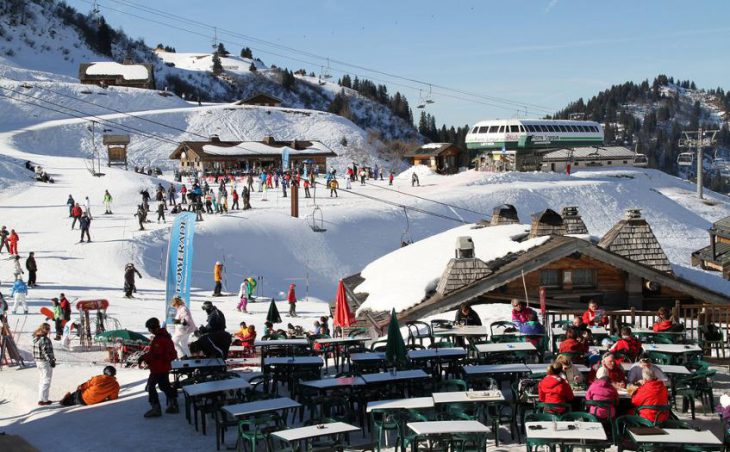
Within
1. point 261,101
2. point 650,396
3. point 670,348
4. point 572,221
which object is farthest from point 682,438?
point 261,101

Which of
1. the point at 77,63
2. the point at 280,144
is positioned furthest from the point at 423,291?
the point at 77,63

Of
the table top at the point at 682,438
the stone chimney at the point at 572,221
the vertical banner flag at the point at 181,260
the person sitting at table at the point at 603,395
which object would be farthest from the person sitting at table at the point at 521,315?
the stone chimney at the point at 572,221

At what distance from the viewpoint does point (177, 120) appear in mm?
90000

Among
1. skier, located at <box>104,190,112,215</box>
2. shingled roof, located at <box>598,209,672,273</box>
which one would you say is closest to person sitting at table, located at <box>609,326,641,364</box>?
shingled roof, located at <box>598,209,672,273</box>

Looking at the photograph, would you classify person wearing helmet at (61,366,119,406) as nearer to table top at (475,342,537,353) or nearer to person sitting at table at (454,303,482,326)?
table top at (475,342,537,353)

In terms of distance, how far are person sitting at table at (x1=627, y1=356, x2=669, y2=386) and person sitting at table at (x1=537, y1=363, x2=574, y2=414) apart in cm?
89

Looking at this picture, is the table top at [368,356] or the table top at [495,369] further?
the table top at [368,356]

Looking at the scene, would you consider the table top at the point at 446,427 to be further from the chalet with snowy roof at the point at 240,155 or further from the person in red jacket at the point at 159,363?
the chalet with snowy roof at the point at 240,155

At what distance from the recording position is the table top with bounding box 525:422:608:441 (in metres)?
7.62

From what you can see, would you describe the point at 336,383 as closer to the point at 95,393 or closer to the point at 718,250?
the point at 95,393

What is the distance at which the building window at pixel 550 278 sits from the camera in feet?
64.7

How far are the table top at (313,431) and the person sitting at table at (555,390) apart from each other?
212 cm

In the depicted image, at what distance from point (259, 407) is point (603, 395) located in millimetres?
3579

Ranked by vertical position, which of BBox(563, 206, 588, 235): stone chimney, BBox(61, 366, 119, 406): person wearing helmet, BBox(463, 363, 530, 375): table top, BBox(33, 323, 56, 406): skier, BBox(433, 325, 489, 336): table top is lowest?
BBox(61, 366, 119, 406): person wearing helmet
